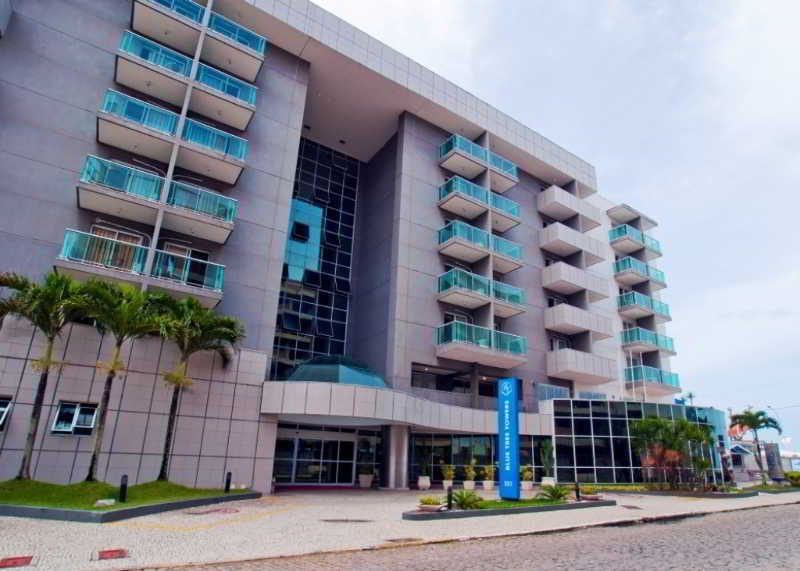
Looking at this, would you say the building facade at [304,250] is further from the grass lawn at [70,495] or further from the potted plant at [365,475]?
the grass lawn at [70,495]

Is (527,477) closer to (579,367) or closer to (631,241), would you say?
(579,367)

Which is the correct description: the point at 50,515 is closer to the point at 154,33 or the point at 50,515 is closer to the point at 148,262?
the point at 148,262

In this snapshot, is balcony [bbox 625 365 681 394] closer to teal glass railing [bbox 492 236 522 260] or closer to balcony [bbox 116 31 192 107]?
teal glass railing [bbox 492 236 522 260]

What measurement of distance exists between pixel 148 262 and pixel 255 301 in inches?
236

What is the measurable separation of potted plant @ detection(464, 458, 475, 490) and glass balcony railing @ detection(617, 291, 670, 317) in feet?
79.7

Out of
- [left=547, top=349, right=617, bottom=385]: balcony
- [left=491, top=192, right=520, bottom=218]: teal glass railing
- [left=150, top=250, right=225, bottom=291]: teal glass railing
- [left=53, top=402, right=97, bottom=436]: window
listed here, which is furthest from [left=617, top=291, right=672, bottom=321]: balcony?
[left=53, top=402, right=97, bottom=436]: window

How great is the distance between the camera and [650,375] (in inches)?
1778

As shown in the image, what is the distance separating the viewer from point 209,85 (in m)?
28.8

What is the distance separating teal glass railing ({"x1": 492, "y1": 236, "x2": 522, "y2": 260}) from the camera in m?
38.2

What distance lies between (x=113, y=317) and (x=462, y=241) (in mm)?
22821

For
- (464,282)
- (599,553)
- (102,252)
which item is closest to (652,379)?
(464,282)

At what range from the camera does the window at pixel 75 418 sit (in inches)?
809

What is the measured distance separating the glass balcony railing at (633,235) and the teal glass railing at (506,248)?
1653 centimetres

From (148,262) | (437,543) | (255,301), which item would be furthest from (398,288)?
(437,543)
